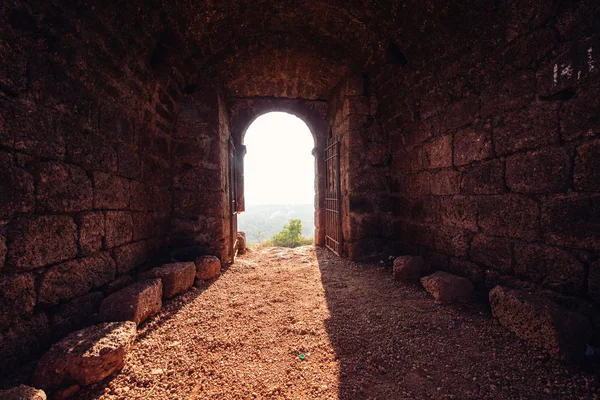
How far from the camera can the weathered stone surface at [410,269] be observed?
9.78 feet

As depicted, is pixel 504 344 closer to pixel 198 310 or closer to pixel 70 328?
pixel 198 310

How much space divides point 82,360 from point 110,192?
1545 millimetres

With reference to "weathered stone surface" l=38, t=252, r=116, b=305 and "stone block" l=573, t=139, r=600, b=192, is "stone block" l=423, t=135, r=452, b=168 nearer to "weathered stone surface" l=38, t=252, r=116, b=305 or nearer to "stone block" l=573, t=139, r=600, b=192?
"stone block" l=573, t=139, r=600, b=192

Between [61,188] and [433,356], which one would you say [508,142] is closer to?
[433,356]

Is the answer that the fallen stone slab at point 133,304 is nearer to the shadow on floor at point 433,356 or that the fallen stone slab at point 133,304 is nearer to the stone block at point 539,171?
the shadow on floor at point 433,356

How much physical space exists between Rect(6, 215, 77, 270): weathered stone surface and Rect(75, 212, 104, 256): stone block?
0.21ft

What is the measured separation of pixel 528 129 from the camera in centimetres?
200

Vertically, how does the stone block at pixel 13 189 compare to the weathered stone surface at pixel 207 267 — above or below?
above

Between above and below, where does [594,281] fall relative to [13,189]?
below

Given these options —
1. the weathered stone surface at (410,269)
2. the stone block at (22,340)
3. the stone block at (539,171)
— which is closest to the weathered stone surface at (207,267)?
the stone block at (22,340)

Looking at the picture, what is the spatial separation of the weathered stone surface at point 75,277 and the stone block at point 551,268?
3711 mm

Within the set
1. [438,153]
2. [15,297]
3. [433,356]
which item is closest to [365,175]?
[438,153]

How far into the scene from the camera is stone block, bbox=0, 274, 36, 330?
1.47 metres

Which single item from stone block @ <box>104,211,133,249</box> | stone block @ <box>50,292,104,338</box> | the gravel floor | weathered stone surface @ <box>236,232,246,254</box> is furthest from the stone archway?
stone block @ <box>50,292,104,338</box>
